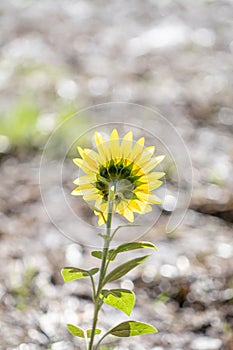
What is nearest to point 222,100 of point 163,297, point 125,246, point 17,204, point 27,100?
point 27,100

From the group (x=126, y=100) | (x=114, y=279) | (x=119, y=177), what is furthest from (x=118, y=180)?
(x=126, y=100)

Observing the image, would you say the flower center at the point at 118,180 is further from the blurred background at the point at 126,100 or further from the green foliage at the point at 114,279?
the blurred background at the point at 126,100

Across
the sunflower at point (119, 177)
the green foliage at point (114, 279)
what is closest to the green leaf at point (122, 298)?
the green foliage at point (114, 279)

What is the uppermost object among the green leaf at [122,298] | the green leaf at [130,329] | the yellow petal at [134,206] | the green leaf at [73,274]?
the yellow petal at [134,206]

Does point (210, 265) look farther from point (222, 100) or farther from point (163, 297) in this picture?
point (222, 100)

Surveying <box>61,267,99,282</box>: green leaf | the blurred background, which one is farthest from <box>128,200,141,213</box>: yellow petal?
the blurred background

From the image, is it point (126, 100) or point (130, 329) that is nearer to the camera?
point (130, 329)

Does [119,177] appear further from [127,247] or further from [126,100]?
[126,100]

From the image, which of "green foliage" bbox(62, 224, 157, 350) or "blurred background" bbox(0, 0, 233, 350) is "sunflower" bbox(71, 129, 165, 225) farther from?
"blurred background" bbox(0, 0, 233, 350)
